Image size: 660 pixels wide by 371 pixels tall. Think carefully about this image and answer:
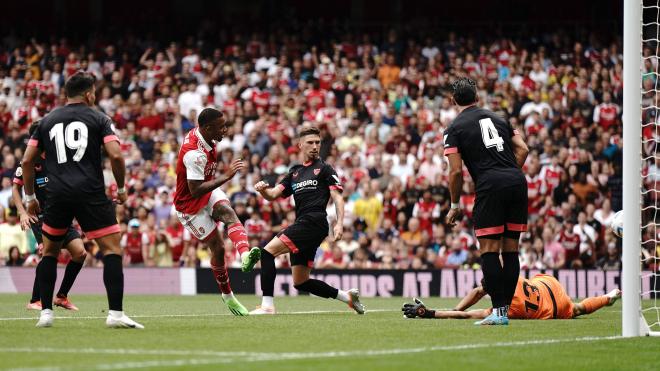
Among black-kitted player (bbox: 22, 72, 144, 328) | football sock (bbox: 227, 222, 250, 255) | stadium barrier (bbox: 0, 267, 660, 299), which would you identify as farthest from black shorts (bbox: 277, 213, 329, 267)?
stadium barrier (bbox: 0, 267, 660, 299)

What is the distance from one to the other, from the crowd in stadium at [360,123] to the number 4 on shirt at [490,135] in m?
10.9

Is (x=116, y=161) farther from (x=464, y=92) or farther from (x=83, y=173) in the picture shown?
(x=464, y=92)

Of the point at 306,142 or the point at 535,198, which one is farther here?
the point at 535,198

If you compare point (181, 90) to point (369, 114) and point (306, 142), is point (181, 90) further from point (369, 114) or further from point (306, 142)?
point (306, 142)

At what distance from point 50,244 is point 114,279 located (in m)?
0.87

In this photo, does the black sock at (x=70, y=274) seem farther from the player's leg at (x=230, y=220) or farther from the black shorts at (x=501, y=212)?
the black shorts at (x=501, y=212)

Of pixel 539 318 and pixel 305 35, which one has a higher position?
pixel 305 35

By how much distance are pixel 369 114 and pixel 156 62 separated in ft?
22.6

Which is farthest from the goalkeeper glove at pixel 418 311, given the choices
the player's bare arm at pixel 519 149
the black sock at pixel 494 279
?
the player's bare arm at pixel 519 149

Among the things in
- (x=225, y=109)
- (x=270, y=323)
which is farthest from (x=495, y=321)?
(x=225, y=109)

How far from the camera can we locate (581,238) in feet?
74.6

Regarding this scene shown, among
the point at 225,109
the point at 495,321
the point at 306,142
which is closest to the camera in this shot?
the point at 495,321

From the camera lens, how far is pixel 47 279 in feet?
36.7

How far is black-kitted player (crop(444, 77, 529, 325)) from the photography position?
11703mm
